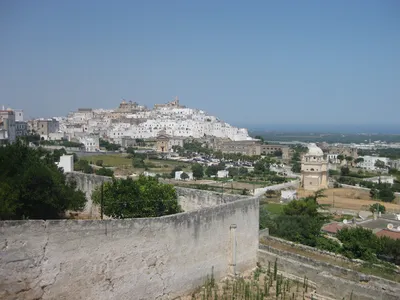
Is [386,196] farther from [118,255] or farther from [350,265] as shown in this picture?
[118,255]

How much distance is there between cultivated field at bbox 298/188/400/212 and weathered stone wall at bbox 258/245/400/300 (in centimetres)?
2798

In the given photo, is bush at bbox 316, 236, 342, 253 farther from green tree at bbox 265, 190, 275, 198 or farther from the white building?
the white building

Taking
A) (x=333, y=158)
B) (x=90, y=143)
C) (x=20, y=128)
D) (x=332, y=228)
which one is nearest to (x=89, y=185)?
(x=332, y=228)

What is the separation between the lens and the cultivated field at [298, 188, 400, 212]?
3909cm

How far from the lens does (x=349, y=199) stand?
43656 mm

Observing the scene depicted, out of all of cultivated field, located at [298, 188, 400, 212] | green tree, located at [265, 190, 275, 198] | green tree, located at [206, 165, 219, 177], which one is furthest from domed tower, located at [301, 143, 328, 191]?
green tree, located at [206, 165, 219, 177]

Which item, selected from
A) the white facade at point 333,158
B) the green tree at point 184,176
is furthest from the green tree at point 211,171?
the white facade at point 333,158

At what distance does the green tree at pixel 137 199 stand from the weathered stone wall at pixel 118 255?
2301mm

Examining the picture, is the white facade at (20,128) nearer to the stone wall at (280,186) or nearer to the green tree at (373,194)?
the stone wall at (280,186)

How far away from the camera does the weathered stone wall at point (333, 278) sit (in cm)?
1024

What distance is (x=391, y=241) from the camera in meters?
15.9

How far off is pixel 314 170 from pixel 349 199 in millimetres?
6468

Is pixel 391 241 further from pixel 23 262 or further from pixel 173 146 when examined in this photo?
pixel 173 146

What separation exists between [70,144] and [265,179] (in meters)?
45.3
